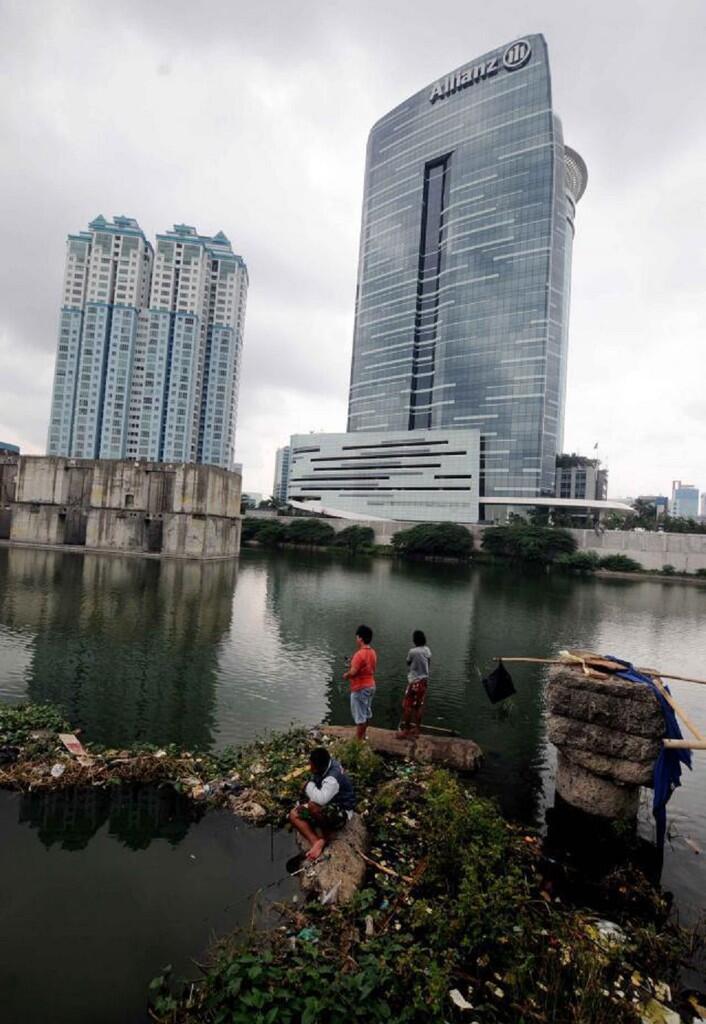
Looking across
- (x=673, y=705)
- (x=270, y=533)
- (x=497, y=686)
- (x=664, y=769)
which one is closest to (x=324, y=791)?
(x=497, y=686)

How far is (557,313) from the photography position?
364 ft

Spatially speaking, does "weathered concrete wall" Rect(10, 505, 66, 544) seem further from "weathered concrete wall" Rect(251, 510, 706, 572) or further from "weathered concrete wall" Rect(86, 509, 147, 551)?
"weathered concrete wall" Rect(251, 510, 706, 572)

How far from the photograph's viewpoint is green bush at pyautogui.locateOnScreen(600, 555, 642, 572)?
71250 millimetres

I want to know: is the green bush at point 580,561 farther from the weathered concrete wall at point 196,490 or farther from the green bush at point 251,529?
the weathered concrete wall at point 196,490

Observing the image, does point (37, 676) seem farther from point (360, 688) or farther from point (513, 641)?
point (513, 641)

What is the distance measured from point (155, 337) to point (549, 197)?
88.8 m

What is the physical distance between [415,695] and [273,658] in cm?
762

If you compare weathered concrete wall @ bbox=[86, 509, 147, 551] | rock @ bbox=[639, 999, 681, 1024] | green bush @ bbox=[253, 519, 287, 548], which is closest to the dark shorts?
rock @ bbox=[639, 999, 681, 1024]

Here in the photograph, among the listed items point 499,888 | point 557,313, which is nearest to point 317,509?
point 557,313

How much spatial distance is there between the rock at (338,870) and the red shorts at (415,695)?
359cm

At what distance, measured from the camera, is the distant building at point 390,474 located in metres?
108

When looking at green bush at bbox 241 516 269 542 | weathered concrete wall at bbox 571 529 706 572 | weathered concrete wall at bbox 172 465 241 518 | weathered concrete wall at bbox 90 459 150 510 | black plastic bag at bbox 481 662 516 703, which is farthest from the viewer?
green bush at bbox 241 516 269 542

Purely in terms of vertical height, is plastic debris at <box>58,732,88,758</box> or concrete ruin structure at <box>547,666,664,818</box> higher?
concrete ruin structure at <box>547,666,664,818</box>

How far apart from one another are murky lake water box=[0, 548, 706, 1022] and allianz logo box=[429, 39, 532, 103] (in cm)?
13852
